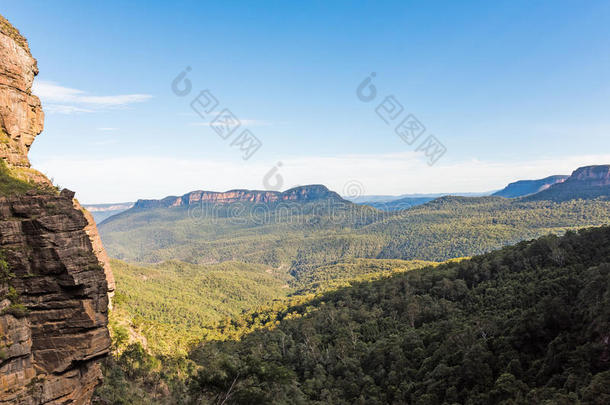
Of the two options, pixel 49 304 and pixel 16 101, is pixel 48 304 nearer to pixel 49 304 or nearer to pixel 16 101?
pixel 49 304

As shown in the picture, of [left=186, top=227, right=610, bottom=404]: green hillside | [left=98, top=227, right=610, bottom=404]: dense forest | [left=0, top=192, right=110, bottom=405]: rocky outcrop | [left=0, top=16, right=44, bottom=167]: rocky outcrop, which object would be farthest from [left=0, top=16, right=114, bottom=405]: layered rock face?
[left=186, top=227, right=610, bottom=404]: green hillside

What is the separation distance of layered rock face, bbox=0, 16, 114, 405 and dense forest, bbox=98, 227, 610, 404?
7.99m

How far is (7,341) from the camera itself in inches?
499

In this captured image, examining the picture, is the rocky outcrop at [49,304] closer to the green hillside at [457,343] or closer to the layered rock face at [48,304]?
the layered rock face at [48,304]

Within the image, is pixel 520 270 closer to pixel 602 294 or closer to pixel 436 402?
pixel 602 294

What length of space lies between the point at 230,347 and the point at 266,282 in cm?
13613

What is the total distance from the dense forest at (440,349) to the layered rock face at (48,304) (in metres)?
7.99

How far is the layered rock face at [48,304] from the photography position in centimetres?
1307

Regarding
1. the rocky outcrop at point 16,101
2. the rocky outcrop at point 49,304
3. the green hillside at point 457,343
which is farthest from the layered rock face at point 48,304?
the green hillside at point 457,343

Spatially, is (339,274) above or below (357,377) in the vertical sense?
below

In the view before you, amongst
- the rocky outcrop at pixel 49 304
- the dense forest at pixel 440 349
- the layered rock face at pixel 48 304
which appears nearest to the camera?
the layered rock face at pixel 48 304

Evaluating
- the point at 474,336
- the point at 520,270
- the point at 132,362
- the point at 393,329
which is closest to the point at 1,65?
the point at 132,362

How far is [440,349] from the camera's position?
3997 cm

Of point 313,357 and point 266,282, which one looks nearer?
point 313,357
